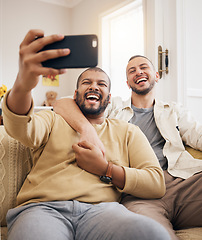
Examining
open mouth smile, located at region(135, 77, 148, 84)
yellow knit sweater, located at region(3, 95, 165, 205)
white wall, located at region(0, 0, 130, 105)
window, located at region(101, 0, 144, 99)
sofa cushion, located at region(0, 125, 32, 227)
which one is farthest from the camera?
white wall, located at region(0, 0, 130, 105)

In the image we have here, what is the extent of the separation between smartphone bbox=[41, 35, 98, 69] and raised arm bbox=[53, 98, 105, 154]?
1.37 ft

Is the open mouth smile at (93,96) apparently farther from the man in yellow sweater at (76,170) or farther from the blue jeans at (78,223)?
the blue jeans at (78,223)

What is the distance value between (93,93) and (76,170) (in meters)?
0.36

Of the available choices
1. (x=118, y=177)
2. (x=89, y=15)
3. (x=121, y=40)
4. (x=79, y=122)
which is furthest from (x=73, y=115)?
(x=89, y=15)

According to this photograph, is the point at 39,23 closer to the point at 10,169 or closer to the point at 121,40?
the point at 121,40

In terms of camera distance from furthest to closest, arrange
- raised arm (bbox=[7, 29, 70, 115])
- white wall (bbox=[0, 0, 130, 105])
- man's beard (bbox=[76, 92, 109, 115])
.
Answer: white wall (bbox=[0, 0, 130, 105])
man's beard (bbox=[76, 92, 109, 115])
raised arm (bbox=[7, 29, 70, 115])

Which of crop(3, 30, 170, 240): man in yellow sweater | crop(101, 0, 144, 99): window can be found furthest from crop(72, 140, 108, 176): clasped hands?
crop(101, 0, 144, 99): window

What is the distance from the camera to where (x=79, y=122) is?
1.14 m

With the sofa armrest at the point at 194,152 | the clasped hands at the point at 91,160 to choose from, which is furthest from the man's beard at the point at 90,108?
the sofa armrest at the point at 194,152

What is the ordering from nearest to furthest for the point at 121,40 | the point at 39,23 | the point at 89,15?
1. the point at 121,40
2. the point at 89,15
3. the point at 39,23

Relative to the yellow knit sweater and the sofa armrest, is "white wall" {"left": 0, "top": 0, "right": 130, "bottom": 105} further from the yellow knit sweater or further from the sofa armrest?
the yellow knit sweater

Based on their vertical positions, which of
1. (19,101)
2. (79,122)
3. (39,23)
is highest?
(39,23)

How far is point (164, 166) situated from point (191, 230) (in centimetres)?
42

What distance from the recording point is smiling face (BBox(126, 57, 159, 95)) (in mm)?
1687
